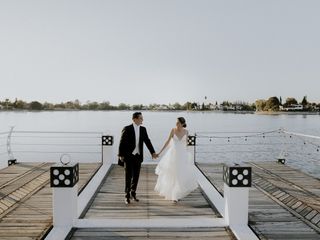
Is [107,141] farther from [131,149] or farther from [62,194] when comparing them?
[62,194]

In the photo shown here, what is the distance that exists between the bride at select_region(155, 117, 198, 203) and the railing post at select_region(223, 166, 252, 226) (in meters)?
1.40

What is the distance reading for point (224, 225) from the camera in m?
4.87

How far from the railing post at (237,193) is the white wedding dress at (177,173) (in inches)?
54.7

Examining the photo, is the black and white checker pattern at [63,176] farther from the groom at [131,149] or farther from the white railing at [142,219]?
the groom at [131,149]

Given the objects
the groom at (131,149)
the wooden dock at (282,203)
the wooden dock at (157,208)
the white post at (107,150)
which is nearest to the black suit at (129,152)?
the groom at (131,149)

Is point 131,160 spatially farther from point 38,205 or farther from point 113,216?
point 38,205

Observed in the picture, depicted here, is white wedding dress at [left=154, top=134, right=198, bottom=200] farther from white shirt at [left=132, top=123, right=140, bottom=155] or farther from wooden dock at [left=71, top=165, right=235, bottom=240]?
white shirt at [left=132, top=123, right=140, bottom=155]

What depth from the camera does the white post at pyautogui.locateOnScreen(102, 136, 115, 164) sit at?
9720 mm

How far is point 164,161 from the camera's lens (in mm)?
6578

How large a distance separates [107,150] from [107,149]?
1.1 inches

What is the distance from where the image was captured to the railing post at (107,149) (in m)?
9.73

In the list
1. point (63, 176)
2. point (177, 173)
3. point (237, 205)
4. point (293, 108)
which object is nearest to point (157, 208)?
point (177, 173)

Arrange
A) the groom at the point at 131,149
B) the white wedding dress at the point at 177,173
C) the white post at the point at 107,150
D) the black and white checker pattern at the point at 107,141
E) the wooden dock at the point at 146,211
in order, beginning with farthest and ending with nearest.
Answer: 1. the black and white checker pattern at the point at 107,141
2. the white post at the point at 107,150
3. the white wedding dress at the point at 177,173
4. the groom at the point at 131,149
5. the wooden dock at the point at 146,211

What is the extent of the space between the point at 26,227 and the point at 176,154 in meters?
2.80
